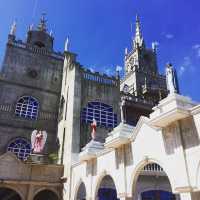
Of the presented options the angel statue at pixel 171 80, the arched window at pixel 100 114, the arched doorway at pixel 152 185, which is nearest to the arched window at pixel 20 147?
the arched window at pixel 100 114

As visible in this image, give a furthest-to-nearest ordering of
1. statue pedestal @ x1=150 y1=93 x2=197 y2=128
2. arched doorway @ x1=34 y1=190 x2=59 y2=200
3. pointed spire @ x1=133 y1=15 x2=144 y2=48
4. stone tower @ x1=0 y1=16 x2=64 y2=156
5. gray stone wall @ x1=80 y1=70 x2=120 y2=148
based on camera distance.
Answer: pointed spire @ x1=133 y1=15 x2=144 y2=48 → stone tower @ x1=0 y1=16 x2=64 y2=156 → gray stone wall @ x1=80 y1=70 x2=120 y2=148 → arched doorway @ x1=34 y1=190 x2=59 y2=200 → statue pedestal @ x1=150 y1=93 x2=197 y2=128

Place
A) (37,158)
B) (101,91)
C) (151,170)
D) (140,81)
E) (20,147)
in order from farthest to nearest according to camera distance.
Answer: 1. (140,81)
2. (101,91)
3. (20,147)
4. (37,158)
5. (151,170)

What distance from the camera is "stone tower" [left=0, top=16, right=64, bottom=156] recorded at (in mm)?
22656

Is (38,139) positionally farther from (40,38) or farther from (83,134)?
(40,38)

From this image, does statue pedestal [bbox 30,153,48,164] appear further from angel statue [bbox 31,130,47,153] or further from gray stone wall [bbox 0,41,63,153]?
gray stone wall [bbox 0,41,63,153]

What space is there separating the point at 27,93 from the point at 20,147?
556 cm

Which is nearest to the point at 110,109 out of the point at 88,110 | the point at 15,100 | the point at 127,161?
the point at 88,110

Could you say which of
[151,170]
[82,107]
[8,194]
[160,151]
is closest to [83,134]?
[82,107]

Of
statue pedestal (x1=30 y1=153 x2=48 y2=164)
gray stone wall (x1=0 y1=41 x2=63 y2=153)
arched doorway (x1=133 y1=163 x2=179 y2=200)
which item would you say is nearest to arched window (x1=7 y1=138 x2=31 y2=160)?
gray stone wall (x1=0 y1=41 x2=63 y2=153)

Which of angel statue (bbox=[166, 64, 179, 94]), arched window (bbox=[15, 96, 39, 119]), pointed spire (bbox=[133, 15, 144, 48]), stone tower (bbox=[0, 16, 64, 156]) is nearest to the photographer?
angel statue (bbox=[166, 64, 179, 94])

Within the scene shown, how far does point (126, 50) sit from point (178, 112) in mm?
38958

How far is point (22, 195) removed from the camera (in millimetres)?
16844

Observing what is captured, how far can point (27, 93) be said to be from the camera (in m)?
24.8

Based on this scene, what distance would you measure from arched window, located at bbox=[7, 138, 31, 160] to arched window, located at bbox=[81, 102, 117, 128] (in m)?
6.29
